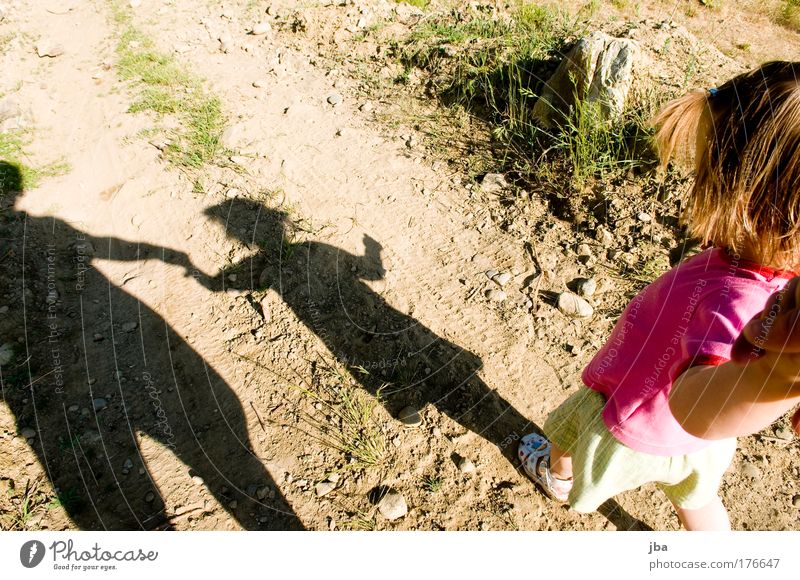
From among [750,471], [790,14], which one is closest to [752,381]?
[750,471]

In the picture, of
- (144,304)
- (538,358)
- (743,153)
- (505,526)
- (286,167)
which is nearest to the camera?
(743,153)

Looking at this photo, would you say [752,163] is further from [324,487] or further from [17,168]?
[17,168]

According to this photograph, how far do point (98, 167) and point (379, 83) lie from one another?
1857mm

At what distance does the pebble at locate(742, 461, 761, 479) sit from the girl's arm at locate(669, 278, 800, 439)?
1.20 m

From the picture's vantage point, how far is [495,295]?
2.40 metres

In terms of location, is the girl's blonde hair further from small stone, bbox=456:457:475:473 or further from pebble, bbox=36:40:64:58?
pebble, bbox=36:40:64:58

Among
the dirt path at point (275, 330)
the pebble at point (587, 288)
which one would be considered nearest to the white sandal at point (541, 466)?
the dirt path at point (275, 330)

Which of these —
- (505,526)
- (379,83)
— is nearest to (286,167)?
(379,83)

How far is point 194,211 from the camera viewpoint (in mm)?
2744

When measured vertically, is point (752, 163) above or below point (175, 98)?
above

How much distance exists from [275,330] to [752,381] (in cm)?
192

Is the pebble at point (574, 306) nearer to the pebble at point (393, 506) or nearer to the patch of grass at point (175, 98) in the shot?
the pebble at point (393, 506)

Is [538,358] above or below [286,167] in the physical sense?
below
